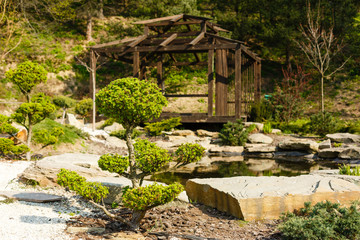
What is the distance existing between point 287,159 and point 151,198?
8.14 m

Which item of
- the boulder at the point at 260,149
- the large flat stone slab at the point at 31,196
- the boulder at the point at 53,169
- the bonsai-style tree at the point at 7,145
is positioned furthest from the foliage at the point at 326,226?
the boulder at the point at 260,149

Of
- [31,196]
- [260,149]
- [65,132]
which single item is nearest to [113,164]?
[31,196]

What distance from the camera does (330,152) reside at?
10.2m

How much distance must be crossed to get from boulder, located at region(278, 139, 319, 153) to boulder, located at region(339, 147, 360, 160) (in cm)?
98

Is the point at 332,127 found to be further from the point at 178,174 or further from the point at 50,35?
the point at 50,35

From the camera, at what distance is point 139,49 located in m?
14.6

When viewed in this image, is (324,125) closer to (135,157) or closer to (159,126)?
(159,126)

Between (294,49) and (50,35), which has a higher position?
(50,35)

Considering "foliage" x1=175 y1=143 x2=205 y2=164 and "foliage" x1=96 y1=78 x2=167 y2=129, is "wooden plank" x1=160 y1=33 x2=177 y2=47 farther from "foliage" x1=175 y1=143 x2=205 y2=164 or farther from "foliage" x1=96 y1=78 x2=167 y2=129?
"foliage" x1=175 y1=143 x2=205 y2=164

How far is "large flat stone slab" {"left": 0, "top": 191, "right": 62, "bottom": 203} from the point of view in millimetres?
4586

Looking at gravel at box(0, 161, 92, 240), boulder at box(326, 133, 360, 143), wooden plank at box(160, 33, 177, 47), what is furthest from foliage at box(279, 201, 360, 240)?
wooden plank at box(160, 33, 177, 47)

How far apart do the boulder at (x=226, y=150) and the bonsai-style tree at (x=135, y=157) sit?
25.3 feet

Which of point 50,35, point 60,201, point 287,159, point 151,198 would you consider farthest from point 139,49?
point 50,35

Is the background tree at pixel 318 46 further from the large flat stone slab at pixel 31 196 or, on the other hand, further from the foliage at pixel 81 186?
the foliage at pixel 81 186
